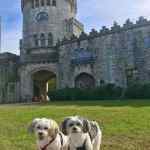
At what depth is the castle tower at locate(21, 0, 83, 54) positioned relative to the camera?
50969 mm

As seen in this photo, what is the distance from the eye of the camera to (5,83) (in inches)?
1991

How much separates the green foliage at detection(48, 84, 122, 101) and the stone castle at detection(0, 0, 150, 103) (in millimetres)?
2056

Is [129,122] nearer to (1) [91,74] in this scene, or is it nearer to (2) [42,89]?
(1) [91,74]

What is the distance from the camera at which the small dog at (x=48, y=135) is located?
26.3ft

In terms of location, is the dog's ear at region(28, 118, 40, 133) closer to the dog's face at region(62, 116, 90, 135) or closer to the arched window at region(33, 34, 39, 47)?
the dog's face at region(62, 116, 90, 135)

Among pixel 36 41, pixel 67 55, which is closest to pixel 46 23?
pixel 36 41

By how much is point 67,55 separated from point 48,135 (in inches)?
1477

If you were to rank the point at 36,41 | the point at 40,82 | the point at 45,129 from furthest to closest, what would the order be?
the point at 40,82 < the point at 36,41 < the point at 45,129

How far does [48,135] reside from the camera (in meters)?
8.12

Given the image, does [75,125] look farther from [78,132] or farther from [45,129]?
[45,129]

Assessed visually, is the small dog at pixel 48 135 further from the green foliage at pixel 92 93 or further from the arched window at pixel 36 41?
the arched window at pixel 36 41

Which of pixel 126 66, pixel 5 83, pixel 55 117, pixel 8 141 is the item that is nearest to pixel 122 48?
pixel 126 66

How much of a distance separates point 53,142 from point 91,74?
114 feet

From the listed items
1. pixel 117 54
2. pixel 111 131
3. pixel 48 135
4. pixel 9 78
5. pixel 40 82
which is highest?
pixel 117 54
